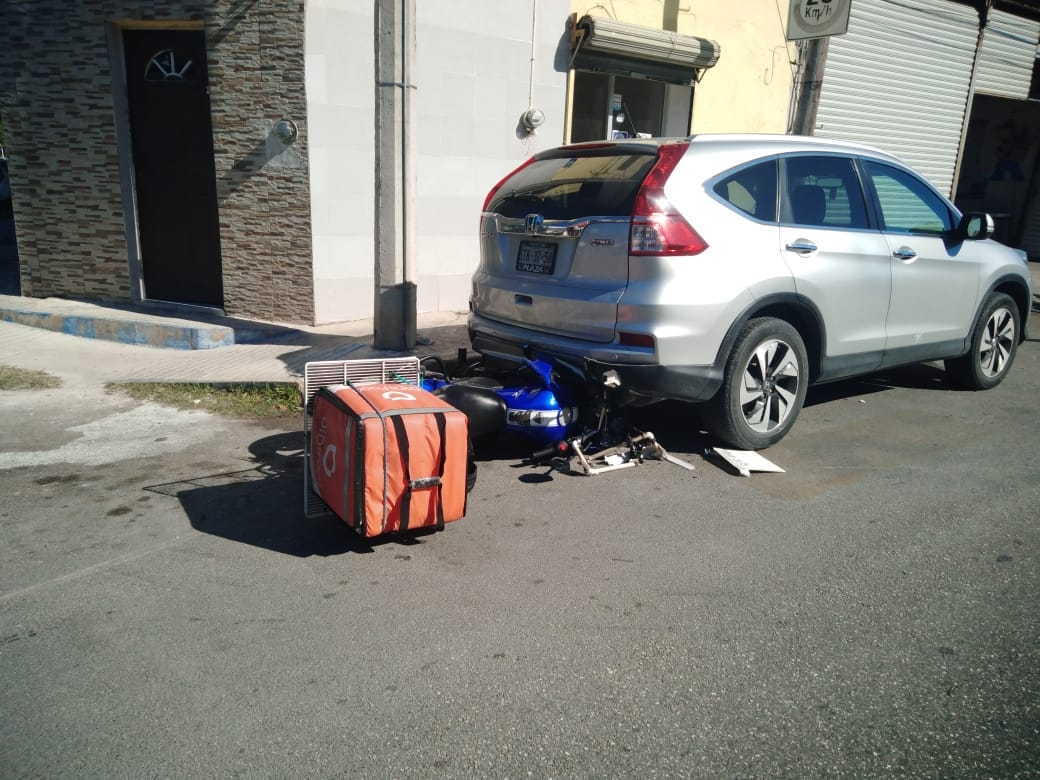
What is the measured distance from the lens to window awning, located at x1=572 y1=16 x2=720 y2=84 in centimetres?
971

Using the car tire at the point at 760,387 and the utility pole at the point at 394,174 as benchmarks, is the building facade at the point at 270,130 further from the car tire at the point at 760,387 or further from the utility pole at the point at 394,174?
the car tire at the point at 760,387

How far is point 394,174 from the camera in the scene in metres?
6.62

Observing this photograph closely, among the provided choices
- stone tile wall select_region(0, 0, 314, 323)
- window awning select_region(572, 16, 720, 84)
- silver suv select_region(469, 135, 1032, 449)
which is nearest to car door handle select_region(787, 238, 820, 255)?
silver suv select_region(469, 135, 1032, 449)

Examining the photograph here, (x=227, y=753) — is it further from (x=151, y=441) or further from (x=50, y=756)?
(x=151, y=441)

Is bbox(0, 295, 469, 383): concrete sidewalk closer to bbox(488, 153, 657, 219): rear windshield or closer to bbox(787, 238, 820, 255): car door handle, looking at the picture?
bbox(488, 153, 657, 219): rear windshield

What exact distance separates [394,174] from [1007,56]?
1442cm

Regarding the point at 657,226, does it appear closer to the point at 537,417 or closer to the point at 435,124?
the point at 537,417

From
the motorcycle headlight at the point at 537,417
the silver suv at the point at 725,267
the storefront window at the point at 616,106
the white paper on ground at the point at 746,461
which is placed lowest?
the white paper on ground at the point at 746,461

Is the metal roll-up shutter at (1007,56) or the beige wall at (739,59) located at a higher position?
the metal roll-up shutter at (1007,56)

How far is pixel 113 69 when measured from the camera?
8.52m

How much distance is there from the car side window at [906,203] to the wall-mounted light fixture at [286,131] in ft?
17.8

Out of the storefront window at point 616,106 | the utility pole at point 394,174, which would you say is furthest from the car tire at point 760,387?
the storefront window at point 616,106

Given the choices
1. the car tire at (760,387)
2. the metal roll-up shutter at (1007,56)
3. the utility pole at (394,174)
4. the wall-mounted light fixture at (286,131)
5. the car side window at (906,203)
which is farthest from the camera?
the metal roll-up shutter at (1007,56)

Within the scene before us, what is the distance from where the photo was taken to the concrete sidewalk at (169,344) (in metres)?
6.88
